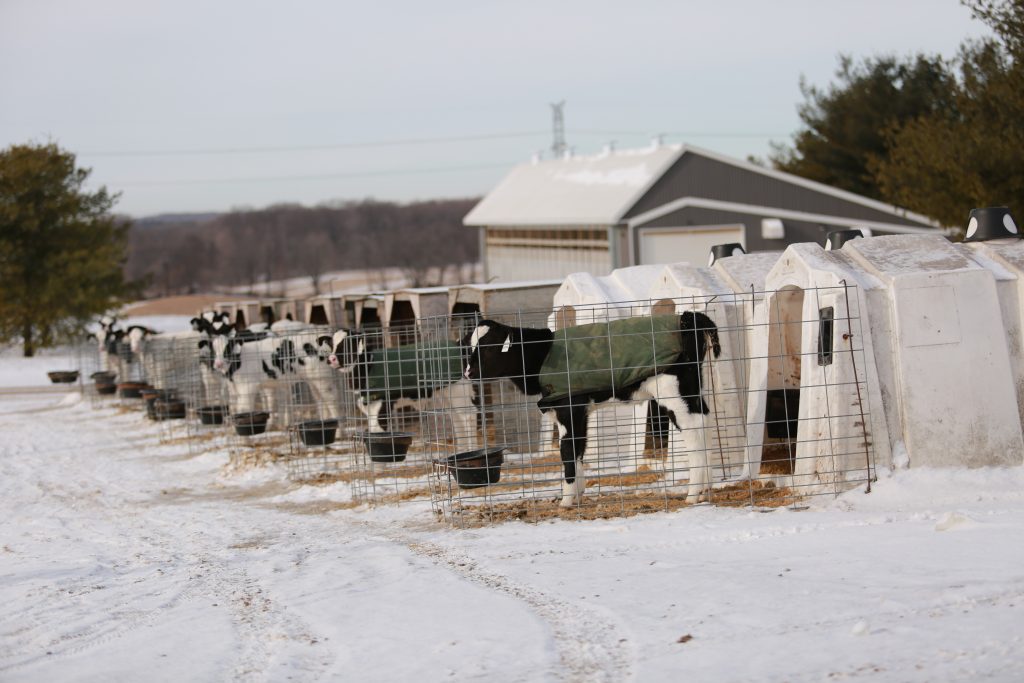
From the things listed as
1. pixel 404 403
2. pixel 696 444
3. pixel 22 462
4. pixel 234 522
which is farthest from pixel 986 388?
pixel 22 462

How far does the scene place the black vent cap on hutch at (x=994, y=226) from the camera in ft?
36.2

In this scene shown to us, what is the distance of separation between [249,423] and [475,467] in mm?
7580

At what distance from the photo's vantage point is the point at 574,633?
693 centimetres

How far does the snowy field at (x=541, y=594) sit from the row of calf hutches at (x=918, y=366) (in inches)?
12.9

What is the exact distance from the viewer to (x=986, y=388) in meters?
9.95

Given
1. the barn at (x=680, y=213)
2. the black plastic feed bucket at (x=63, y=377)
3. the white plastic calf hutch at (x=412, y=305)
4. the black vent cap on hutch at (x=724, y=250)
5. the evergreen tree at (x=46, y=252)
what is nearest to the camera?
the black vent cap on hutch at (x=724, y=250)

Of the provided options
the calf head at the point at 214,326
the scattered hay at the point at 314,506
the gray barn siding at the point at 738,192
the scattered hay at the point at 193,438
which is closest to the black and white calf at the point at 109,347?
the calf head at the point at 214,326

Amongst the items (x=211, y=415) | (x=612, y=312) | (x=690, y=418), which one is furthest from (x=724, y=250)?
(x=211, y=415)

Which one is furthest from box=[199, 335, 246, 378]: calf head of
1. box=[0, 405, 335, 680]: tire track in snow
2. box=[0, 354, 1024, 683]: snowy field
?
box=[0, 405, 335, 680]: tire track in snow

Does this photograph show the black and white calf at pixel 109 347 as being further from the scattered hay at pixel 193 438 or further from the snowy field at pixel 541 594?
the snowy field at pixel 541 594

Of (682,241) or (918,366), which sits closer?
(918,366)

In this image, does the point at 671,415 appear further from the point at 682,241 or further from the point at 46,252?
the point at 46,252

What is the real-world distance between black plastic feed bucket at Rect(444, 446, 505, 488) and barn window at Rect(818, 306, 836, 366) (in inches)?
127

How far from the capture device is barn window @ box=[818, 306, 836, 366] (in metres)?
10.3
